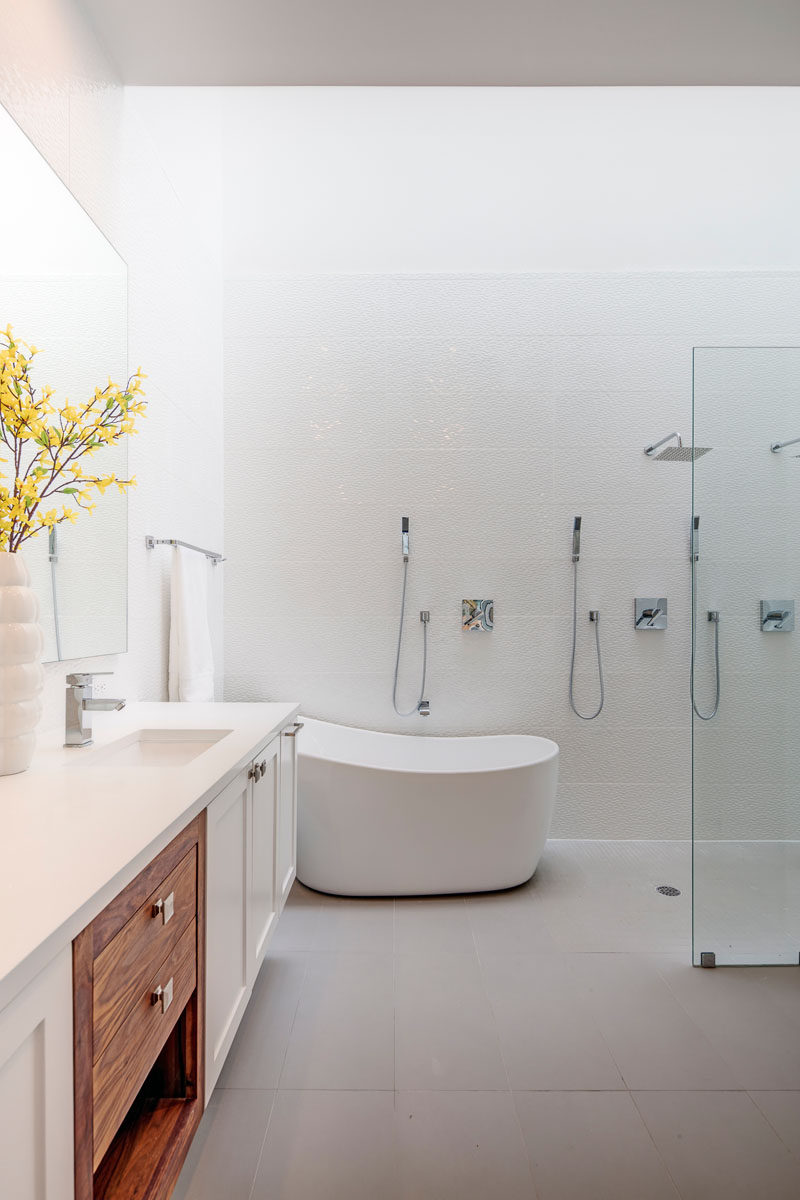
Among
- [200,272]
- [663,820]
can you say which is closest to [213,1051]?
[663,820]

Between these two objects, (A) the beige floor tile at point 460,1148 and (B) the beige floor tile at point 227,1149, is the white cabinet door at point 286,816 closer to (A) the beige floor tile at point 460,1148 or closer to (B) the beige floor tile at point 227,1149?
(B) the beige floor tile at point 227,1149

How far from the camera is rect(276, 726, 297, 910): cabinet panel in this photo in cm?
215

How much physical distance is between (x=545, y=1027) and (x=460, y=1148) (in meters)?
0.52

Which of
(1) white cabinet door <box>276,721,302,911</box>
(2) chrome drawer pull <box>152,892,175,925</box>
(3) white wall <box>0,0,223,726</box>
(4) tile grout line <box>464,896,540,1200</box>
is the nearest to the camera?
(2) chrome drawer pull <box>152,892,175,925</box>

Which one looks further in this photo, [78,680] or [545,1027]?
[545,1027]

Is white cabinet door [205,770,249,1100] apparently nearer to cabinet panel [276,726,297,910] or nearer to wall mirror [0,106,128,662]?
cabinet panel [276,726,297,910]

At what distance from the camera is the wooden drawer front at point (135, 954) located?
88cm

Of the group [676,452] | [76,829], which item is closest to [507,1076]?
[76,829]

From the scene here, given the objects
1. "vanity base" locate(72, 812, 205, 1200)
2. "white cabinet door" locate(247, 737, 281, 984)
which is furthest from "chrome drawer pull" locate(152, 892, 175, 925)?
"white cabinet door" locate(247, 737, 281, 984)

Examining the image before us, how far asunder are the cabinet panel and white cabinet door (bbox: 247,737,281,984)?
8cm

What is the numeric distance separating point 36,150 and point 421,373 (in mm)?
2126

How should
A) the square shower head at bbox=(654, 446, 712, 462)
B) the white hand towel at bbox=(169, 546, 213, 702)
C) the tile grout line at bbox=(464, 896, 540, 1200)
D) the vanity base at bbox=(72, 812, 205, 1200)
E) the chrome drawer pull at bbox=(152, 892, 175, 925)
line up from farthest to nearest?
the square shower head at bbox=(654, 446, 712, 462) < the white hand towel at bbox=(169, 546, 213, 702) < the tile grout line at bbox=(464, 896, 540, 1200) < the chrome drawer pull at bbox=(152, 892, 175, 925) < the vanity base at bbox=(72, 812, 205, 1200)

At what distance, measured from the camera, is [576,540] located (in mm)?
3477

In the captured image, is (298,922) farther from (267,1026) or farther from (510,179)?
(510,179)
